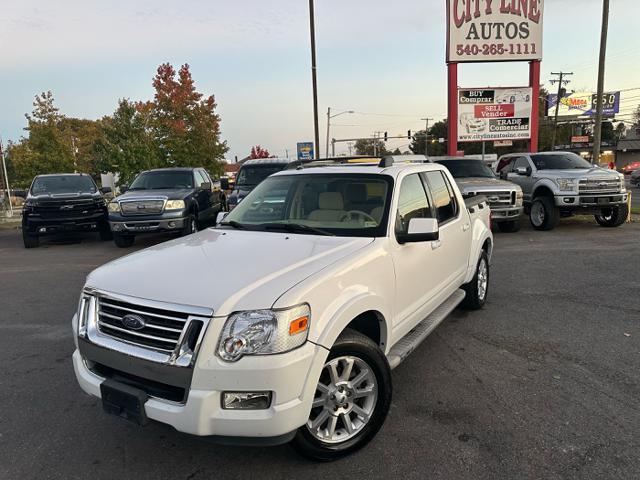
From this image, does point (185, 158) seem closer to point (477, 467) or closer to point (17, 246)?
point (17, 246)

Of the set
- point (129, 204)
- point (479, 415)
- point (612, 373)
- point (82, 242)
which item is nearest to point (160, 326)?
point (479, 415)

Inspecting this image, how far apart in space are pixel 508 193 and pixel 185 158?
79.2 feet

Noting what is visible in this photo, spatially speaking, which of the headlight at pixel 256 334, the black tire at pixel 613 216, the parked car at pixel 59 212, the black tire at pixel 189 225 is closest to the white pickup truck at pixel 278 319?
the headlight at pixel 256 334

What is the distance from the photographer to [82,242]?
12.6m

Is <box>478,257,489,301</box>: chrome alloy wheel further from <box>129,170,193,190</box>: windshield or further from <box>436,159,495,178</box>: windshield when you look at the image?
<box>129,170,193,190</box>: windshield

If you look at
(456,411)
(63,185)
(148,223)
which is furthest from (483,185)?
(63,185)

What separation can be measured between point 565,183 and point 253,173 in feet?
27.1

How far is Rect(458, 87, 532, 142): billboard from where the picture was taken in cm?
1672

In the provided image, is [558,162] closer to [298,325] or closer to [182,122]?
[298,325]

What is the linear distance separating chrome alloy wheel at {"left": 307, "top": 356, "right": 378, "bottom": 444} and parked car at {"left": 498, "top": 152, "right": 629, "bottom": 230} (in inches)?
401

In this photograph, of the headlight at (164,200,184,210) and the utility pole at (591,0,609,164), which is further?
the utility pole at (591,0,609,164)

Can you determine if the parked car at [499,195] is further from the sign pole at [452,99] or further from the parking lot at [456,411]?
the sign pole at [452,99]

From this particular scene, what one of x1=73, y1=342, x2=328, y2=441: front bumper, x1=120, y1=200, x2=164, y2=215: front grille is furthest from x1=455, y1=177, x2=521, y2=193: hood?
x1=73, y1=342, x2=328, y2=441: front bumper

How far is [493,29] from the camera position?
53.3 ft
